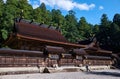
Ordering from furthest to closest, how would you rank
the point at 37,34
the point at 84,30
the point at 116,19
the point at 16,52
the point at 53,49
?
the point at 84,30 < the point at 116,19 < the point at 37,34 < the point at 53,49 < the point at 16,52

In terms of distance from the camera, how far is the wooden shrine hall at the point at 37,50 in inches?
803

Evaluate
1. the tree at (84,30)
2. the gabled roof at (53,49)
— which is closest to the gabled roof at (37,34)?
the gabled roof at (53,49)

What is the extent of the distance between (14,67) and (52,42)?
249 inches

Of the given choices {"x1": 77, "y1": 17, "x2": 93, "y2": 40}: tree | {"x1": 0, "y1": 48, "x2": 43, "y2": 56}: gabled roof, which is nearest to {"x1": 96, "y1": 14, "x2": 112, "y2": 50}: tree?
{"x1": 77, "y1": 17, "x2": 93, "y2": 40}: tree

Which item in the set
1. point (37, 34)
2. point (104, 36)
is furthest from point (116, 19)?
point (37, 34)

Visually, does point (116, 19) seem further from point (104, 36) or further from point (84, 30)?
point (84, 30)

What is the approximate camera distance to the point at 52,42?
81.6 feet

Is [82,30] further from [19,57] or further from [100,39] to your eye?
[19,57]

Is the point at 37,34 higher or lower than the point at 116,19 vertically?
lower

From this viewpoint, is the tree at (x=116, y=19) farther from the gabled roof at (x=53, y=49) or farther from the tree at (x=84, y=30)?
the gabled roof at (x=53, y=49)

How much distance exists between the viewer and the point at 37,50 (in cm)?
2433

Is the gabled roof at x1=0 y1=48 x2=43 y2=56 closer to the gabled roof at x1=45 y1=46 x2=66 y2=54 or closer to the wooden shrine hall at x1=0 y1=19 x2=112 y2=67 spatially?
the wooden shrine hall at x1=0 y1=19 x2=112 y2=67

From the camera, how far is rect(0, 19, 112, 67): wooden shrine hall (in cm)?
2041

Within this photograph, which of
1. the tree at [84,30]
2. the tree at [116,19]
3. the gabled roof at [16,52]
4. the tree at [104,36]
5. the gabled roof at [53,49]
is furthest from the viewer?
the tree at [84,30]
